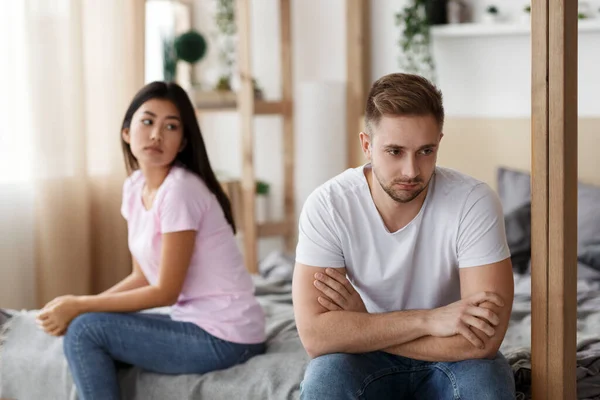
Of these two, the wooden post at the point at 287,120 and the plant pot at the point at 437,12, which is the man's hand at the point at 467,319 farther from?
the wooden post at the point at 287,120

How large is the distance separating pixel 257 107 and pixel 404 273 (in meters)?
2.27

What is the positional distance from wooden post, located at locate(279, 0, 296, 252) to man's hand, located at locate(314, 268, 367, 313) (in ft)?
7.98

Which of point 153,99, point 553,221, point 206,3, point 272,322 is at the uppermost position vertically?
point 206,3

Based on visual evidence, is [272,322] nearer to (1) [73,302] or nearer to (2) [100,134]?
(1) [73,302]

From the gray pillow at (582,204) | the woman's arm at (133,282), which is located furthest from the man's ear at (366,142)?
the gray pillow at (582,204)

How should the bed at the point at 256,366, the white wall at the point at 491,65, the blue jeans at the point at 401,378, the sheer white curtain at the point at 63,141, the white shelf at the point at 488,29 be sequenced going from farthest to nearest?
the white wall at the point at 491,65, the white shelf at the point at 488,29, the sheer white curtain at the point at 63,141, the bed at the point at 256,366, the blue jeans at the point at 401,378

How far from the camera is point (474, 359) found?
1.84 m

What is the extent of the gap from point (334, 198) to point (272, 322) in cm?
78

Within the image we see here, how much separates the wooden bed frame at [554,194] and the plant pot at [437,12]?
218cm

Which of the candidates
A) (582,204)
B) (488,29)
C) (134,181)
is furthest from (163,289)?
(488,29)

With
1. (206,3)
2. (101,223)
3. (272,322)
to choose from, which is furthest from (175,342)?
(206,3)

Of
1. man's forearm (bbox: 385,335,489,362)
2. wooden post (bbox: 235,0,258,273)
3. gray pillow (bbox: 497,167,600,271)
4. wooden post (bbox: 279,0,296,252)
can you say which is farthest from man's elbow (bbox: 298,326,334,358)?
wooden post (bbox: 279,0,296,252)

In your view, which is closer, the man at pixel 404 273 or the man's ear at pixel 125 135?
the man at pixel 404 273

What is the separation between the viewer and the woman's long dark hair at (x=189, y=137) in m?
2.35
